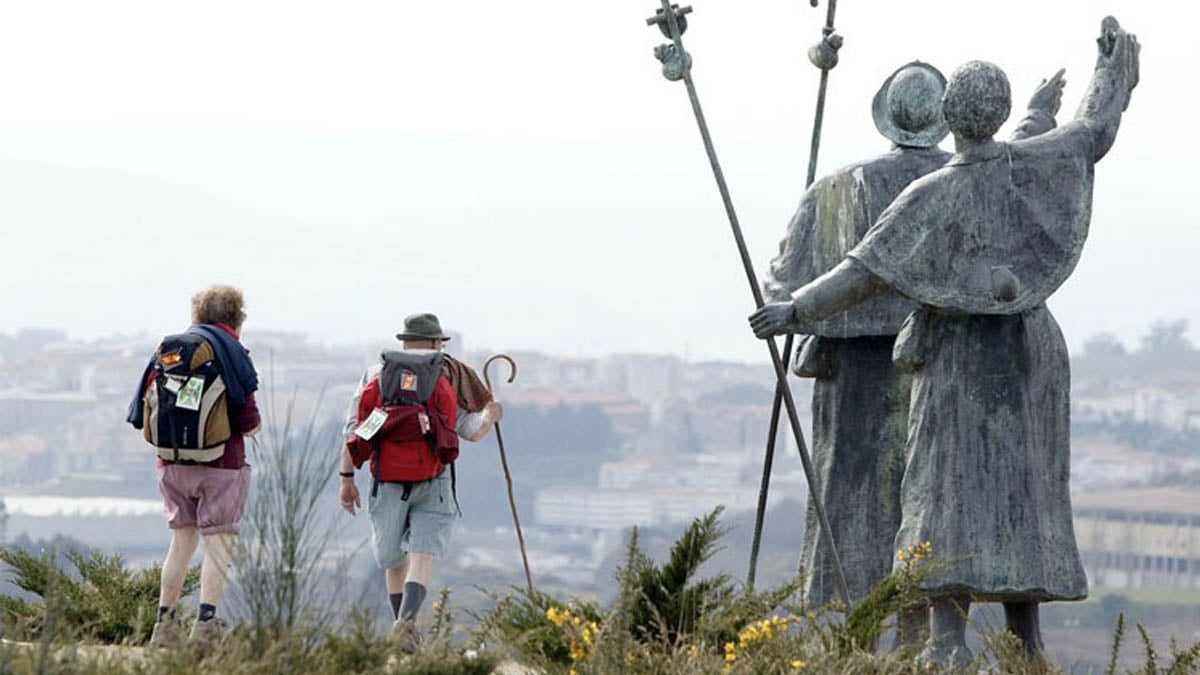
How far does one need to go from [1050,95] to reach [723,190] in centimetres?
136

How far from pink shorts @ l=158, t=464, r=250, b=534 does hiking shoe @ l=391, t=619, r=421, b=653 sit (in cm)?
79

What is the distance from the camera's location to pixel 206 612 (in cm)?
1288

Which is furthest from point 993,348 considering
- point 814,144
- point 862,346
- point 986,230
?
point 814,144

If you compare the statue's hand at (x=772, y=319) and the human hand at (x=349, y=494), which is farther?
the human hand at (x=349, y=494)

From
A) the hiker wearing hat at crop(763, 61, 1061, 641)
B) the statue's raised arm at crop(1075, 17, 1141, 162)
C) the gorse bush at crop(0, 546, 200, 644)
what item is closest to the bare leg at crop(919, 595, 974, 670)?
the hiker wearing hat at crop(763, 61, 1061, 641)

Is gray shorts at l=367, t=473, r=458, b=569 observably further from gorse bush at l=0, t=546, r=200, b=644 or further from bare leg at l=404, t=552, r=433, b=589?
gorse bush at l=0, t=546, r=200, b=644

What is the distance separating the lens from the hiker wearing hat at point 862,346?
13.6 metres

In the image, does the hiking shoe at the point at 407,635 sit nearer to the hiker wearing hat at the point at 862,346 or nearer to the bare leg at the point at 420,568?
the bare leg at the point at 420,568

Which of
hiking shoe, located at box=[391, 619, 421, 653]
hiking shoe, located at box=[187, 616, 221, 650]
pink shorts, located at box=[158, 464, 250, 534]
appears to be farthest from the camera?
pink shorts, located at box=[158, 464, 250, 534]

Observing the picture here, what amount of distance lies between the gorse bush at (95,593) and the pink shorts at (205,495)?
611 mm

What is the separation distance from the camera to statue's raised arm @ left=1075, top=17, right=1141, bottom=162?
1270 cm

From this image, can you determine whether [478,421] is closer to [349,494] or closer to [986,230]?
[349,494]

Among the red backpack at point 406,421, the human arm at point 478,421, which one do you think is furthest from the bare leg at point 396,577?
the human arm at point 478,421

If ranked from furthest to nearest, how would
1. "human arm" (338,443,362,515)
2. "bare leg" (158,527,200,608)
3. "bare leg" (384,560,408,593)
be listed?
"bare leg" (384,560,408,593) < "human arm" (338,443,362,515) < "bare leg" (158,527,200,608)
